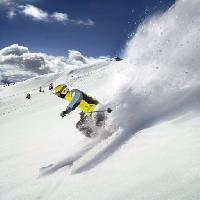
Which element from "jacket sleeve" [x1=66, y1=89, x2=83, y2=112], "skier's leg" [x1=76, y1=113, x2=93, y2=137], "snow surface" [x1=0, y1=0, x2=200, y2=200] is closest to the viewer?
"snow surface" [x1=0, y1=0, x2=200, y2=200]

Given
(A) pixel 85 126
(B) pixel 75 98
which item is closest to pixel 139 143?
(B) pixel 75 98

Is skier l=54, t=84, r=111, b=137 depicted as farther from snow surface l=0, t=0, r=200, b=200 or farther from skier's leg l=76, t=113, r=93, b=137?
snow surface l=0, t=0, r=200, b=200

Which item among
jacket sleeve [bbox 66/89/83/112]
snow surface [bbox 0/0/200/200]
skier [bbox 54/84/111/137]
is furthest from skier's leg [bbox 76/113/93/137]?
jacket sleeve [bbox 66/89/83/112]

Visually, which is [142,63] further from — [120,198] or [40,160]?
[120,198]

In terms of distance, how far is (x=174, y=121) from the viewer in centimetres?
833

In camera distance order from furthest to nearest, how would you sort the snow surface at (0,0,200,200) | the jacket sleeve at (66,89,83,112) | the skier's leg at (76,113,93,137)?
the skier's leg at (76,113,93,137), the jacket sleeve at (66,89,83,112), the snow surface at (0,0,200,200)

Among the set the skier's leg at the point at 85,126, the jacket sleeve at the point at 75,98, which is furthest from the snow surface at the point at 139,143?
the jacket sleeve at the point at 75,98

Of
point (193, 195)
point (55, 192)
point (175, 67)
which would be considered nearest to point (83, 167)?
point (55, 192)

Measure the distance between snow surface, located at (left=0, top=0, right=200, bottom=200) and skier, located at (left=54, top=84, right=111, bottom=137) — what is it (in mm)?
344

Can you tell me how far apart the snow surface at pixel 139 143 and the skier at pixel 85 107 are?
34cm

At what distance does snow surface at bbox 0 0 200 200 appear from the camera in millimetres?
5414

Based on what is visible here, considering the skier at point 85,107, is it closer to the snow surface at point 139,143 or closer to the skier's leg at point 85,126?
the skier's leg at point 85,126

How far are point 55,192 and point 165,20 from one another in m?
9.29

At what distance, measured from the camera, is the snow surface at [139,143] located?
17.8 feet
